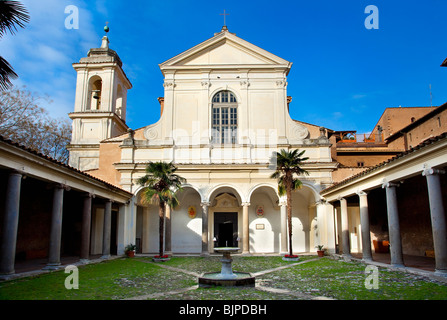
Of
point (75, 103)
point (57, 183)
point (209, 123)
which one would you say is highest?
point (75, 103)

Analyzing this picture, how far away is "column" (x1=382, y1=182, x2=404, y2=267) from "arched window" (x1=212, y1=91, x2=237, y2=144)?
40.4ft

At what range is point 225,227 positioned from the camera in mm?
26172

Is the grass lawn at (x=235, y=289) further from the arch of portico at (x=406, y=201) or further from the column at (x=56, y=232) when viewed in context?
the arch of portico at (x=406, y=201)

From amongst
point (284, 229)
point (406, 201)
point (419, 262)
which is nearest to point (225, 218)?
point (284, 229)

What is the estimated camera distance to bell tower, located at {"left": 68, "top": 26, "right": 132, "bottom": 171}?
26266mm

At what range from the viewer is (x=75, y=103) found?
2683 cm

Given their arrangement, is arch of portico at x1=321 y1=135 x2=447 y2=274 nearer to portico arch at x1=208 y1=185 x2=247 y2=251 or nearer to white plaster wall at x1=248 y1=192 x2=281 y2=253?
white plaster wall at x1=248 y1=192 x2=281 y2=253

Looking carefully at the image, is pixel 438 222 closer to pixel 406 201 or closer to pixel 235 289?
pixel 235 289

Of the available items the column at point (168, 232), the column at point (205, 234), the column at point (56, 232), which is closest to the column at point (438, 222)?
the column at point (56, 232)

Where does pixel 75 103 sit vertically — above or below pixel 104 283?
above

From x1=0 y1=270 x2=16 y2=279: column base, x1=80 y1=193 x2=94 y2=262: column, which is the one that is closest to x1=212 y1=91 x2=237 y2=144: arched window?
x1=80 y1=193 x2=94 y2=262: column
